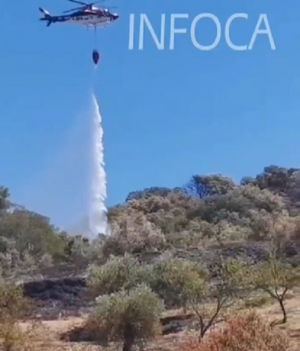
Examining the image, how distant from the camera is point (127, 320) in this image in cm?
2859

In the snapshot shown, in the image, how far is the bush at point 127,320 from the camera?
28.6m

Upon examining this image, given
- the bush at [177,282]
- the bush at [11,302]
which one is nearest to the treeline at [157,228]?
the bush at [177,282]

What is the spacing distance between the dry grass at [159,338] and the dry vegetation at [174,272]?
2.6 inches

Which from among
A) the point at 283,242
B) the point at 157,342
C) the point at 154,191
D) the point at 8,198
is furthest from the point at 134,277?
the point at 154,191

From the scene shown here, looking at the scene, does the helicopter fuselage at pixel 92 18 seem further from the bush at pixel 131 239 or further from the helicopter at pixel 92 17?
the bush at pixel 131 239

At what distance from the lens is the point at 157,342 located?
30188mm

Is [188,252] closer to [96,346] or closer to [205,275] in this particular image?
[205,275]

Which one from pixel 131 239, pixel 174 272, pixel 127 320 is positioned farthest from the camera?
pixel 131 239

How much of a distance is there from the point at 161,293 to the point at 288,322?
666 cm

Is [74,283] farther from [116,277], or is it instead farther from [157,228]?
[157,228]

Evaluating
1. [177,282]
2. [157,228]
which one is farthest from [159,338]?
[157,228]

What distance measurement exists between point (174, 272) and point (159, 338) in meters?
6.10

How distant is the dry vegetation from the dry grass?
0.07 metres

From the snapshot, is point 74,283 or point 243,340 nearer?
point 243,340
